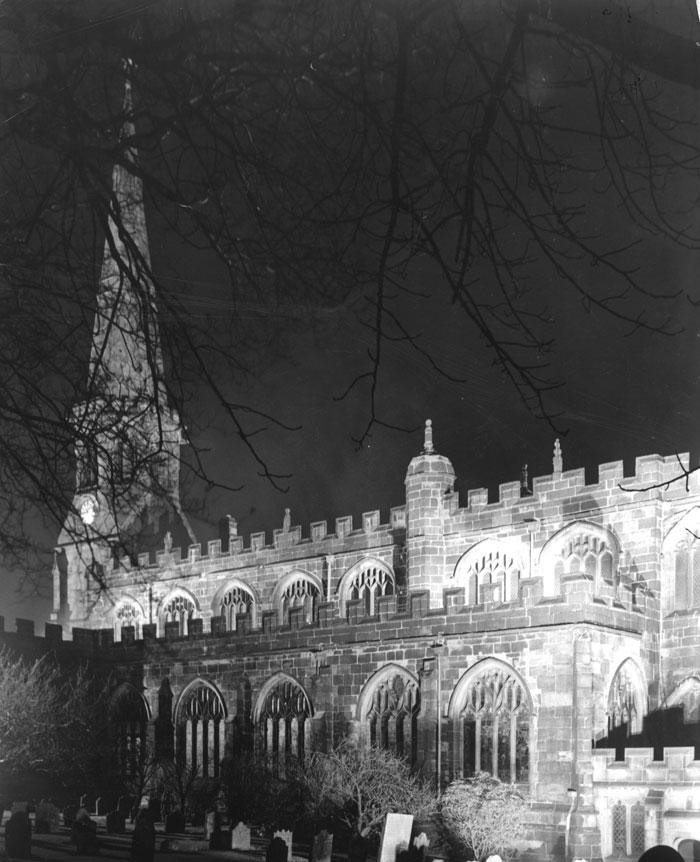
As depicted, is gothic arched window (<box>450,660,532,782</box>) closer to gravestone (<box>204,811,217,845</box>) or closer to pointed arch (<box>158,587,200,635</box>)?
gravestone (<box>204,811,217,845</box>)

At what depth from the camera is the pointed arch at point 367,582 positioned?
123ft

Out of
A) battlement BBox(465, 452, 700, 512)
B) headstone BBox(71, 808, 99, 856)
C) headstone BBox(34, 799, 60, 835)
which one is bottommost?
headstone BBox(34, 799, 60, 835)

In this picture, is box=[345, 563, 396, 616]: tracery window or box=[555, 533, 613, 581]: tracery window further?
box=[345, 563, 396, 616]: tracery window

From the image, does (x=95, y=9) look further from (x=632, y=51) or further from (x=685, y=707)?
(x=685, y=707)

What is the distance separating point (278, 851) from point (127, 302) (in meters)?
14.4

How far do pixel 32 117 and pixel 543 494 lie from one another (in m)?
26.2

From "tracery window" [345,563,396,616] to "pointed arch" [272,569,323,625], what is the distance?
1.26 meters

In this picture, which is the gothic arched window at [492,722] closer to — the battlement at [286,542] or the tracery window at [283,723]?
the tracery window at [283,723]

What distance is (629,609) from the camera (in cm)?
2852

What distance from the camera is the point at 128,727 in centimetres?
3709

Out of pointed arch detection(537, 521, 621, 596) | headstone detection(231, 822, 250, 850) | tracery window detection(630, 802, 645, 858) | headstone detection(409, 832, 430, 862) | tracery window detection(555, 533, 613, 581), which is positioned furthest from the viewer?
tracery window detection(555, 533, 613, 581)

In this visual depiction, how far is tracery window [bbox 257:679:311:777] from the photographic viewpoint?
104ft

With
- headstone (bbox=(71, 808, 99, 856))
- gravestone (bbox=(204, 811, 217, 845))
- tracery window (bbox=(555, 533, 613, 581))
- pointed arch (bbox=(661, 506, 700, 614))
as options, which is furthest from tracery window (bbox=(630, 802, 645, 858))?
headstone (bbox=(71, 808, 99, 856))

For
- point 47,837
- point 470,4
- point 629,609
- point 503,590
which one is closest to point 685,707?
point 629,609
